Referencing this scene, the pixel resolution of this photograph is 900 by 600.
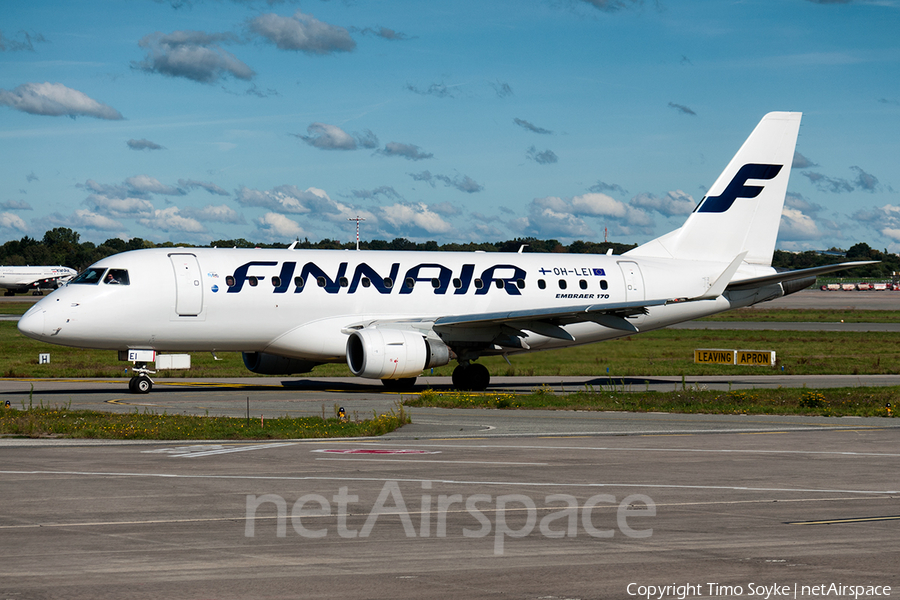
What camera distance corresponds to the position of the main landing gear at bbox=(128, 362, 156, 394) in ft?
103

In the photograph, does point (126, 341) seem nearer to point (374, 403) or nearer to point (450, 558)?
point (374, 403)

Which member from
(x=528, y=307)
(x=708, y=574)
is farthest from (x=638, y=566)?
(x=528, y=307)

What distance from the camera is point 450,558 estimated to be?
33.4 ft

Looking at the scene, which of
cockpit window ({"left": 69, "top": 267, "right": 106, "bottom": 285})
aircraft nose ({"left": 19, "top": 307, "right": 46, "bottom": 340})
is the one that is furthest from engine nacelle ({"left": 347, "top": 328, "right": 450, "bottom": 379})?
aircraft nose ({"left": 19, "top": 307, "right": 46, "bottom": 340})

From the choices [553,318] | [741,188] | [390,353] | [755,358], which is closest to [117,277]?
[390,353]

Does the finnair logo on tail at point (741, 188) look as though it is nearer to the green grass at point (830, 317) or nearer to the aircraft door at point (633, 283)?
the aircraft door at point (633, 283)

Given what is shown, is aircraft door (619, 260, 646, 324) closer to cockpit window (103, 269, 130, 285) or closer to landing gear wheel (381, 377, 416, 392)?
landing gear wheel (381, 377, 416, 392)

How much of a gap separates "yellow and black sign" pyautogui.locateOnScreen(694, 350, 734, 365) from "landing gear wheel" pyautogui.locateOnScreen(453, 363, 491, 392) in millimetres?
13457

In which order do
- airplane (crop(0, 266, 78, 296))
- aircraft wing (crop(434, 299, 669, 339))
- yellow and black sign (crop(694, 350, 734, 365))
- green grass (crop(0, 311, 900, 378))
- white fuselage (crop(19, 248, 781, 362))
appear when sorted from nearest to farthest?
1. white fuselage (crop(19, 248, 781, 362))
2. aircraft wing (crop(434, 299, 669, 339))
3. green grass (crop(0, 311, 900, 378))
4. yellow and black sign (crop(694, 350, 734, 365))
5. airplane (crop(0, 266, 78, 296))

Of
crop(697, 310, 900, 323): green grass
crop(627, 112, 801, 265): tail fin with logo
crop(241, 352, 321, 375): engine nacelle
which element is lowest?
crop(241, 352, 321, 375): engine nacelle

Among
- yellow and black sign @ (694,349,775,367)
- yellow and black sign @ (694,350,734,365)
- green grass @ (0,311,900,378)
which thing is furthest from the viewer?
yellow and black sign @ (694,350,734,365)

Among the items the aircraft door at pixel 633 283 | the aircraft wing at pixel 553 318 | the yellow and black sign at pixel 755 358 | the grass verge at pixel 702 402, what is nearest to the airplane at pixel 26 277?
the yellow and black sign at pixel 755 358

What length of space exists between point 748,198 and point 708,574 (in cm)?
3223

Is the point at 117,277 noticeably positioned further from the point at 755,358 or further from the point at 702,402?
the point at 755,358
